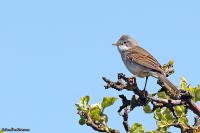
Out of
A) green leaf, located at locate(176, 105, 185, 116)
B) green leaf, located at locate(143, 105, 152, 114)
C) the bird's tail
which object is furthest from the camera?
the bird's tail

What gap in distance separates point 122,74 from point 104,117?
922 mm

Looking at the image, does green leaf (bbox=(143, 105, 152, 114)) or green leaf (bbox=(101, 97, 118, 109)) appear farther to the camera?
green leaf (bbox=(143, 105, 152, 114))

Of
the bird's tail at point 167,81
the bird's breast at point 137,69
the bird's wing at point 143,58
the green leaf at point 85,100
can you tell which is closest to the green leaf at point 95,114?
the green leaf at point 85,100

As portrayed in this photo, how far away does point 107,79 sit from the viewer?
3.98m

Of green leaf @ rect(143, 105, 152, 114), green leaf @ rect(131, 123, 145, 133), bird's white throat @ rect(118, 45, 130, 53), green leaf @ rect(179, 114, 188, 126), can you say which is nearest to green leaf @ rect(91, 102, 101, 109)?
green leaf @ rect(131, 123, 145, 133)

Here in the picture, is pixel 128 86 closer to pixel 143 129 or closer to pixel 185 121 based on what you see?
pixel 143 129

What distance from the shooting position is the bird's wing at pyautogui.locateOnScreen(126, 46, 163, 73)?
6929 mm

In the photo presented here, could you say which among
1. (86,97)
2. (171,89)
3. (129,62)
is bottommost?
(86,97)

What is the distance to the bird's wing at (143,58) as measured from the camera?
6.93 meters

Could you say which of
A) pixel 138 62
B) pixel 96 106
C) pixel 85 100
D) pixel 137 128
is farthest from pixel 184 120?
pixel 138 62

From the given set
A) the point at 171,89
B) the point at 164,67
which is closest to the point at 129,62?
the point at 164,67

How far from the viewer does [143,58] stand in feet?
25.0

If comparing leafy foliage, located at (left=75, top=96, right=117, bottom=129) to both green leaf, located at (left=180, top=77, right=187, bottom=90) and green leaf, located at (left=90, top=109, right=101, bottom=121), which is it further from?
green leaf, located at (left=180, top=77, right=187, bottom=90)

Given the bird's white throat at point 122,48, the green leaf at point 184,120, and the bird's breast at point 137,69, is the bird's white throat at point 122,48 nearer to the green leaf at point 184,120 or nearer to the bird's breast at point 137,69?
the bird's breast at point 137,69
